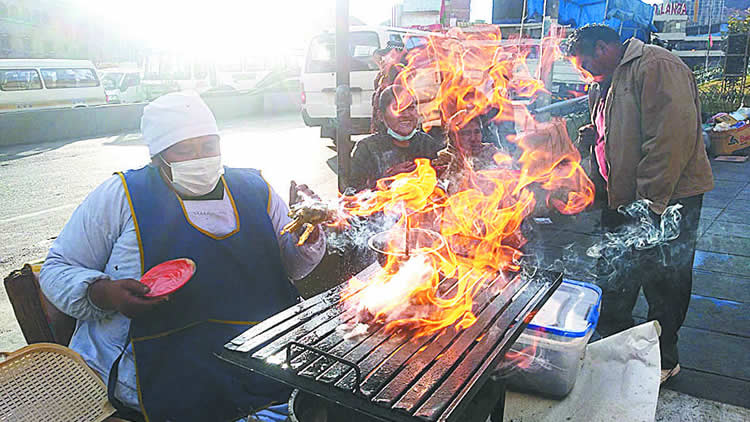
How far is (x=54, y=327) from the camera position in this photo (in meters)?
2.28

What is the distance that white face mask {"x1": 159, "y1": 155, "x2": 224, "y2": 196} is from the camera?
228 centimetres

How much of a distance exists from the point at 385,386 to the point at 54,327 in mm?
1664

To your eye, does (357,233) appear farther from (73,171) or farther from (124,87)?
(124,87)

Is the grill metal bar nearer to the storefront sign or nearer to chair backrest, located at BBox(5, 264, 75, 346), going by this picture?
chair backrest, located at BBox(5, 264, 75, 346)

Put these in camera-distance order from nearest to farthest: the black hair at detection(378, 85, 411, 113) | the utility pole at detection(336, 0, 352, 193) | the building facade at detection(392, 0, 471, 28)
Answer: the utility pole at detection(336, 0, 352, 193) < the black hair at detection(378, 85, 411, 113) < the building facade at detection(392, 0, 471, 28)

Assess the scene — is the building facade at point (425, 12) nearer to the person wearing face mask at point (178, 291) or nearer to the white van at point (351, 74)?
the white van at point (351, 74)

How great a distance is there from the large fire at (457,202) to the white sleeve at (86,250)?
1019mm

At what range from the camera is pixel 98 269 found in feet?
7.06

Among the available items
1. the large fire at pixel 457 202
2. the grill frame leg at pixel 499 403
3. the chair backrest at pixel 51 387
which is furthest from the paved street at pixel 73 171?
the grill frame leg at pixel 499 403

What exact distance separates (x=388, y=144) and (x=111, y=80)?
25.1m

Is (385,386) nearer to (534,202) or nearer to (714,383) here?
(714,383)

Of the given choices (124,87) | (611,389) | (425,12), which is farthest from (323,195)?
(124,87)

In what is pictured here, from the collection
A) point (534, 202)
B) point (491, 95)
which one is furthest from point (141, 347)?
point (534, 202)

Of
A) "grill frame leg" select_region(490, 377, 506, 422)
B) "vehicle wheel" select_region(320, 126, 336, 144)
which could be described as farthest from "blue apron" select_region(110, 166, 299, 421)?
"vehicle wheel" select_region(320, 126, 336, 144)
